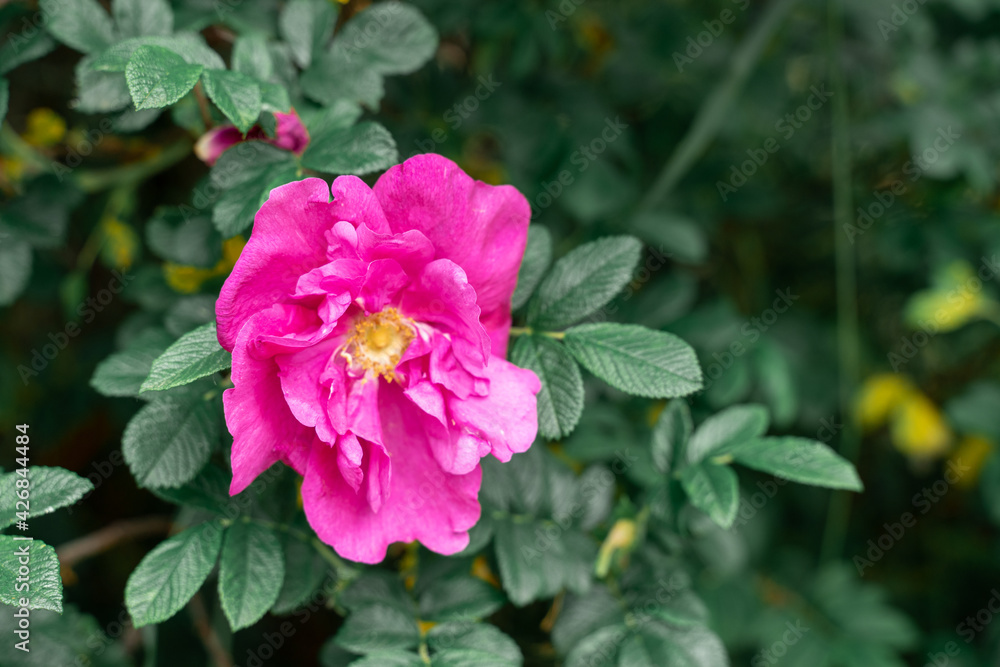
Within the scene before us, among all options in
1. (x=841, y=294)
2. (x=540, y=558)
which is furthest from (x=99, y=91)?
(x=841, y=294)

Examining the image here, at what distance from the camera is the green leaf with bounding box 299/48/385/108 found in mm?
996

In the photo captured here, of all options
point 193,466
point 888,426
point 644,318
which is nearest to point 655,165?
point 644,318

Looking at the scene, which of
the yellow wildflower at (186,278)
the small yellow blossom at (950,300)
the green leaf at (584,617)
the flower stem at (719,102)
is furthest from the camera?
the small yellow blossom at (950,300)

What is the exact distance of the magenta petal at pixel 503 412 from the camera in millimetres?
811

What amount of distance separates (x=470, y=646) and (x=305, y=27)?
854 mm

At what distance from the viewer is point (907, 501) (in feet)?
6.88

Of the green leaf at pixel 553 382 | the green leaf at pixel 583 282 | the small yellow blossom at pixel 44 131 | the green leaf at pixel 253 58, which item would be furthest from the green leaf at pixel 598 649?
the small yellow blossom at pixel 44 131

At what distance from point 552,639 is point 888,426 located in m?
1.59

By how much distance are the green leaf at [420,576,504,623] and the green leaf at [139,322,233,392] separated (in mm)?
450

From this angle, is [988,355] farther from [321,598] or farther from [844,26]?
[321,598]

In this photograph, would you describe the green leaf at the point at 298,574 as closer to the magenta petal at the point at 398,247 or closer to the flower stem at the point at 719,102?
the magenta petal at the point at 398,247

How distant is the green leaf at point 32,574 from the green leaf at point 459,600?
1.46 feet

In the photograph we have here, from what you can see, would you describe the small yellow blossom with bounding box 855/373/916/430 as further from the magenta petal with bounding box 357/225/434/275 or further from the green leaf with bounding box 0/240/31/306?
the green leaf with bounding box 0/240/31/306

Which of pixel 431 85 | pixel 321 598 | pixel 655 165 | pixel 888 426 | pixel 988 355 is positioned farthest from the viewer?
pixel 888 426
